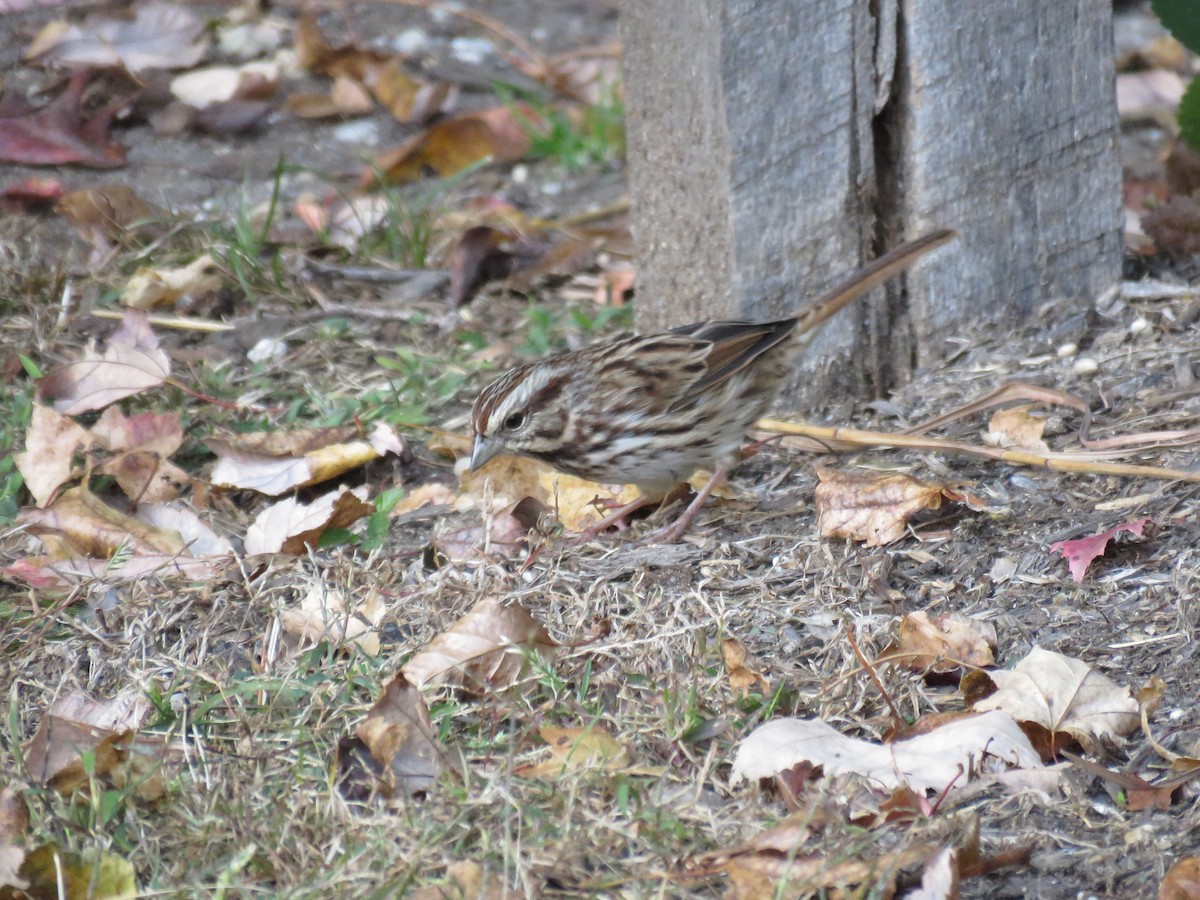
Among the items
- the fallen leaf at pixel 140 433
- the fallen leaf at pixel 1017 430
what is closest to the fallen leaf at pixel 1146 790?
the fallen leaf at pixel 1017 430

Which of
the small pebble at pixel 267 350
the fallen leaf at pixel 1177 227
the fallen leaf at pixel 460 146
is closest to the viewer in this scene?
the fallen leaf at pixel 1177 227

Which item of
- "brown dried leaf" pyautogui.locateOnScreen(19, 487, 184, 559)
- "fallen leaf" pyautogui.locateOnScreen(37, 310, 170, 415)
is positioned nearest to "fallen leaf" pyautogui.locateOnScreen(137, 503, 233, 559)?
"brown dried leaf" pyautogui.locateOnScreen(19, 487, 184, 559)

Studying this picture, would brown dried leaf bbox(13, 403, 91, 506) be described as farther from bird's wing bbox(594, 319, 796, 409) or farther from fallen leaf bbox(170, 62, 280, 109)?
fallen leaf bbox(170, 62, 280, 109)

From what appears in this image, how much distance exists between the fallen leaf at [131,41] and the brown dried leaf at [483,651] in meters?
4.47

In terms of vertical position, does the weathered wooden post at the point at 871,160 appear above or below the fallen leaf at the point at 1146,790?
above

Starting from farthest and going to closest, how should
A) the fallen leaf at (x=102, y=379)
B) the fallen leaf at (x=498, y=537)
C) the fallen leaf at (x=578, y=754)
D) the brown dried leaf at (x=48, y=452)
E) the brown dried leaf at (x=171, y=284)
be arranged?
the brown dried leaf at (x=171, y=284) → the fallen leaf at (x=102, y=379) → the brown dried leaf at (x=48, y=452) → the fallen leaf at (x=498, y=537) → the fallen leaf at (x=578, y=754)

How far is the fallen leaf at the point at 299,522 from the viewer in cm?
400

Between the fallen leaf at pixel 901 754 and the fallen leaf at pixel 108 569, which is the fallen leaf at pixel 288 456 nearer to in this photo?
the fallen leaf at pixel 108 569

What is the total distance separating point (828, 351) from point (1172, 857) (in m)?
2.38

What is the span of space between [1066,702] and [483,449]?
1.94 metres

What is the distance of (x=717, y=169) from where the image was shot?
4.42m

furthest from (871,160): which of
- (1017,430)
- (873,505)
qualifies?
(873,505)

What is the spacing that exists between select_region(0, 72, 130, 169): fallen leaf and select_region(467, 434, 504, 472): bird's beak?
118 inches

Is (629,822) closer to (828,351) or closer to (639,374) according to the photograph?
(639,374)
